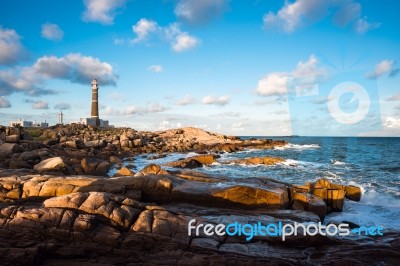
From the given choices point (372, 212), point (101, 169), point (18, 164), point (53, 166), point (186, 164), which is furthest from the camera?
point (186, 164)

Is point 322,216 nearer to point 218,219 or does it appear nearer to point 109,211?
point 218,219

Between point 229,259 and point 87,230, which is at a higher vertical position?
Answer: point 87,230

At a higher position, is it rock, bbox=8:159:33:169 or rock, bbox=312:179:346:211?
rock, bbox=8:159:33:169

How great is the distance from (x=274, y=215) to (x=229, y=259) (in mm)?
3763

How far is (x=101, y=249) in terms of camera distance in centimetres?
750

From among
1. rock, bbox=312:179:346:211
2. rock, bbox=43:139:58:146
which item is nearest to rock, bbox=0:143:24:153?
rock, bbox=43:139:58:146

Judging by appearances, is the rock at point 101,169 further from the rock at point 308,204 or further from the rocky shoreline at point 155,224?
the rock at point 308,204

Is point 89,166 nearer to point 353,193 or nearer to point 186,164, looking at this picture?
point 186,164

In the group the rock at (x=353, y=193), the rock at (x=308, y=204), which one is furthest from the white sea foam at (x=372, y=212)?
the rock at (x=308, y=204)

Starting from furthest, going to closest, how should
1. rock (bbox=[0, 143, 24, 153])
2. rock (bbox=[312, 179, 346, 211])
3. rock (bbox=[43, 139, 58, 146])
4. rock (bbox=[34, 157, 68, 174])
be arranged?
rock (bbox=[43, 139, 58, 146]) < rock (bbox=[0, 143, 24, 153]) < rock (bbox=[34, 157, 68, 174]) < rock (bbox=[312, 179, 346, 211])

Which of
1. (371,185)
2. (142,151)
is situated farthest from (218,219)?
(142,151)

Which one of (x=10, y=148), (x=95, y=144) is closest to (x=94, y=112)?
(x=95, y=144)

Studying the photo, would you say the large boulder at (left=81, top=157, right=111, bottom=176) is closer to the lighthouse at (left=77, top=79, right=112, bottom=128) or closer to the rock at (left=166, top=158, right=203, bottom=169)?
the rock at (left=166, top=158, right=203, bottom=169)

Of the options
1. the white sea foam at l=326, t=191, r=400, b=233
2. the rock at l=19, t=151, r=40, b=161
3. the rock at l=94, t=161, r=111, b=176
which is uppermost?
the rock at l=19, t=151, r=40, b=161
